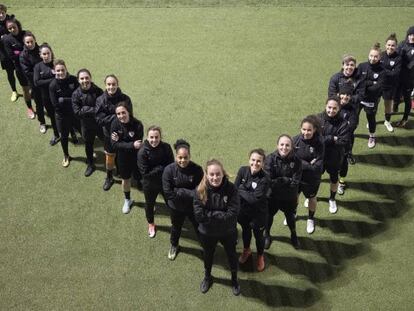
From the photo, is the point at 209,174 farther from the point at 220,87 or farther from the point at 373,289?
the point at 220,87

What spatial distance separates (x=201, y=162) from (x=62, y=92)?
2.53m

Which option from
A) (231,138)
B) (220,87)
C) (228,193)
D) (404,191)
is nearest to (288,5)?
(220,87)

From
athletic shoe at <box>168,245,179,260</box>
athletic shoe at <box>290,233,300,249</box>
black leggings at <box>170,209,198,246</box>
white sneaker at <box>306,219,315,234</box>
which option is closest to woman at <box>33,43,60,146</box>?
black leggings at <box>170,209,198,246</box>

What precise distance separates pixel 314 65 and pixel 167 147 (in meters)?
5.59

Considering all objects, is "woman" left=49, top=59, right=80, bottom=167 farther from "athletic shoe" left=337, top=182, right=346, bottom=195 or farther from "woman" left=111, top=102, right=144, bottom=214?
"athletic shoe" left=337, top=182, right=346, bottom=195

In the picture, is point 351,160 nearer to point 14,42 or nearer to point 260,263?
point 260,263

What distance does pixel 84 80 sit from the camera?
6.72 meters

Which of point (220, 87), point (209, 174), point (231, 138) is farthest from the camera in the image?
point (220, 87)

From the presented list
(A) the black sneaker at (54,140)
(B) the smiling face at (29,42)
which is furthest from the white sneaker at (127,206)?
(B) the smiling face at (29,42)

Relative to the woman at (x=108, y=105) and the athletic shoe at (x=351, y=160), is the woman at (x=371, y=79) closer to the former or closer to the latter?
the athletic shoe at (x=351, y=160)

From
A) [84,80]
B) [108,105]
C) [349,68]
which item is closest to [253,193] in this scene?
[108,105]

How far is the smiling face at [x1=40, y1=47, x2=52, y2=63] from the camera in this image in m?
7.34

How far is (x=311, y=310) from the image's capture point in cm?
559

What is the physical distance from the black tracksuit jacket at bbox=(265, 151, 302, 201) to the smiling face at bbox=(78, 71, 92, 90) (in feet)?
9.74
